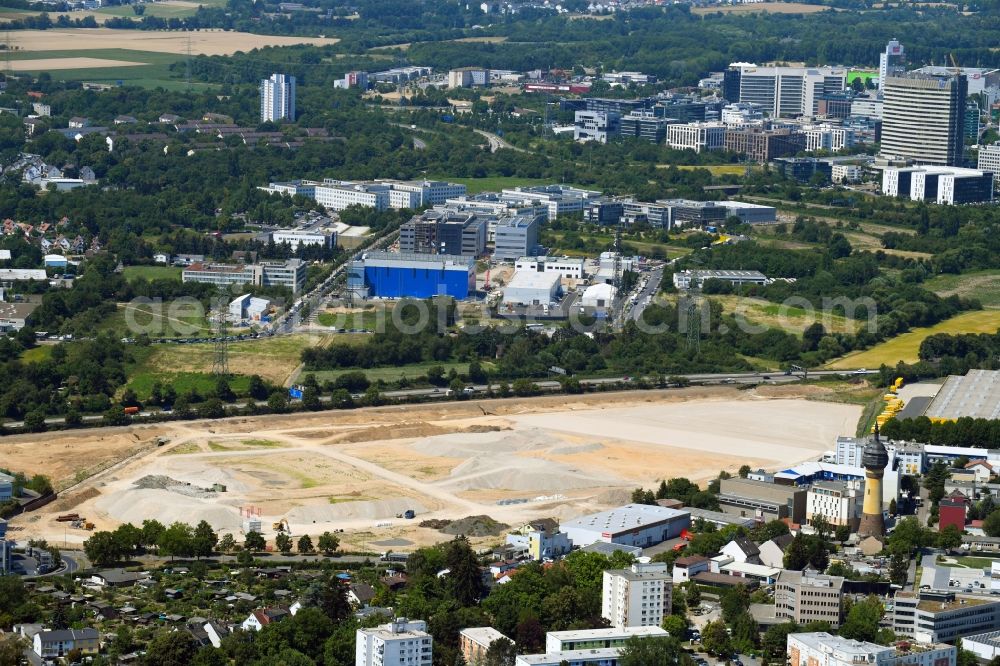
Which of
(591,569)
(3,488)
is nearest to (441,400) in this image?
(3,488)

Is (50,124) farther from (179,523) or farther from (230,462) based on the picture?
(179,523)

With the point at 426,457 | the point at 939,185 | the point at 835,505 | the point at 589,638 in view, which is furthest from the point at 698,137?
the point at 589,638

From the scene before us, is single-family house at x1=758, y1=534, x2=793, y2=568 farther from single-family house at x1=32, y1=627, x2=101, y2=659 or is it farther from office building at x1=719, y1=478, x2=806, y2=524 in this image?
single-family house at x1=32, y1=627, x2=101, y2=659

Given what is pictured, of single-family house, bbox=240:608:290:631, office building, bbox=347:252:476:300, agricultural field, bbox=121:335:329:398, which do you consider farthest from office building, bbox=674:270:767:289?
single-family house, bbox=240:608:290:631

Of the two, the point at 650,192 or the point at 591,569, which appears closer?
the point at 591,569

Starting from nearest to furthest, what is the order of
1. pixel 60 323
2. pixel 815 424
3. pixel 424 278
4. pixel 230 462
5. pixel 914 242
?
pixel 230 462 → pixel 815 424 → pixel 60 323 → pixel 424 278 → pixel 914 242

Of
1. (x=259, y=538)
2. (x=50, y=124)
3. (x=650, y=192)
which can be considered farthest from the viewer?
(x=50, y=124)

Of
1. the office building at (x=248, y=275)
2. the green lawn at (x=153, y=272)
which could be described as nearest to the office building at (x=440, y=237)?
the office building at (x=248, y=275)
